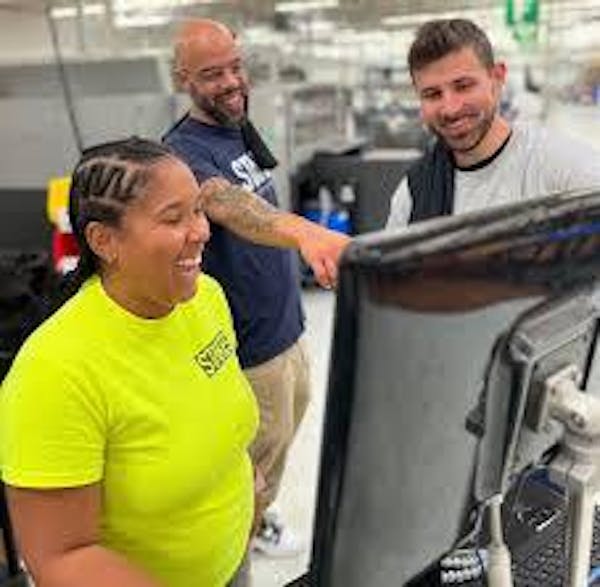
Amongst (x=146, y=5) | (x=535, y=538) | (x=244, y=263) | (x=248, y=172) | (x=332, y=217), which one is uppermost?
(x=146, y=5)

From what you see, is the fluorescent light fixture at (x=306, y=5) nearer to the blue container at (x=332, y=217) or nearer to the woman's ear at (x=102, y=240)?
the blue container at (x=332, y=217)

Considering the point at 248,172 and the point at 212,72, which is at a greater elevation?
the point at 212,72

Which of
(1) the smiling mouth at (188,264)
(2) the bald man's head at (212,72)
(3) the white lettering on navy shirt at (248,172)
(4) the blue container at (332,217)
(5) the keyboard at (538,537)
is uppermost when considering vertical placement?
(2) the bald man's head at (212,72)

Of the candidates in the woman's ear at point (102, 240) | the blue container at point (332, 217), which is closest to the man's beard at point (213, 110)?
the woman's ear at point (102, 240)

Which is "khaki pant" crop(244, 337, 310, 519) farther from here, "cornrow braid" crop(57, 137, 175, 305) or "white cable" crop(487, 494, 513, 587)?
"white cable" crop(487, 494, 513, 587)

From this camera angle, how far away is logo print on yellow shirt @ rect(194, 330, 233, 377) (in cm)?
107

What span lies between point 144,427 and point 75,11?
9.38 m

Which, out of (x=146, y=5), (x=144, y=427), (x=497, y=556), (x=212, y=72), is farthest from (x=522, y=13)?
(x=497, y=556)

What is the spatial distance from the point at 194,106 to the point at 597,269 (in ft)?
→ 4.90

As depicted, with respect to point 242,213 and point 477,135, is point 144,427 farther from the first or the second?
point 477,135

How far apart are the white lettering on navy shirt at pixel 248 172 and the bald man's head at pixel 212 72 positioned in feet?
0.31

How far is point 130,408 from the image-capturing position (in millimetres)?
938

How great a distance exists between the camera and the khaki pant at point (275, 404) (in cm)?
205

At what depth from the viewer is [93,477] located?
899 millimetres
